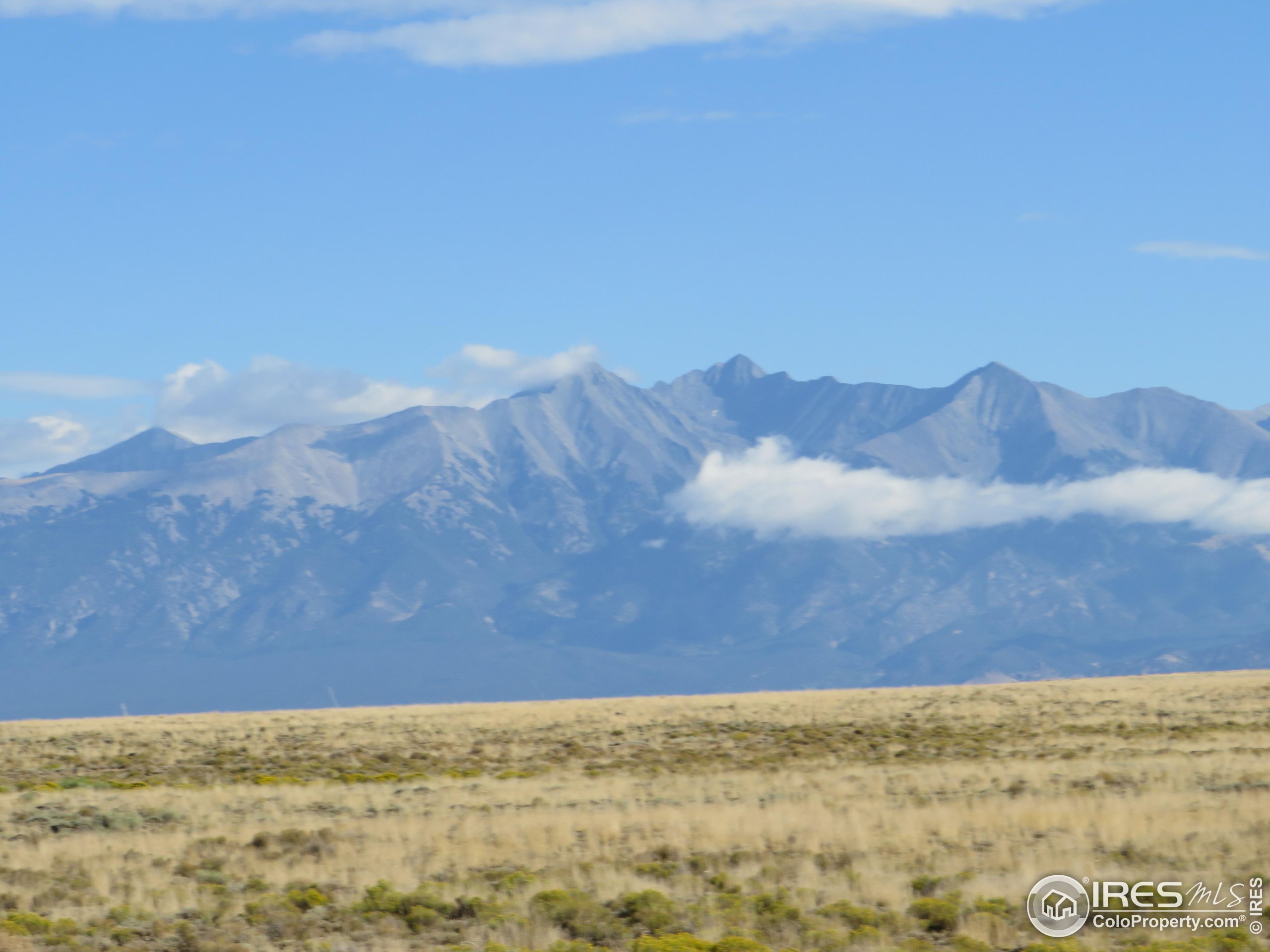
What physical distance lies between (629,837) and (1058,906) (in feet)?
21.3

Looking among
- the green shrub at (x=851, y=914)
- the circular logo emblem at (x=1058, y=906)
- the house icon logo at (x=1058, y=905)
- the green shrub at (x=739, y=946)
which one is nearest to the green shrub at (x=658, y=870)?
the green shrub at (x=851, y=914)

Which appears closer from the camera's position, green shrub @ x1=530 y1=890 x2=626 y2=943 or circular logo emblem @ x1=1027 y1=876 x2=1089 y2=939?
circular logo emblem @ x1=1027 y1=876 x2=1089 y2=939

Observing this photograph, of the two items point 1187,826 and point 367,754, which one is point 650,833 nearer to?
point 1187,826

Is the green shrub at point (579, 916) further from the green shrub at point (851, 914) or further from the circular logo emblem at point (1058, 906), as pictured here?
the circular logo emblem at point (1058, 906)

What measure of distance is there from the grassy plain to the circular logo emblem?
0.65ft

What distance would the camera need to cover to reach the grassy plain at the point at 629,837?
14617 millimetres

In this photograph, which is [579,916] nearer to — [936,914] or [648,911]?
[648,911]

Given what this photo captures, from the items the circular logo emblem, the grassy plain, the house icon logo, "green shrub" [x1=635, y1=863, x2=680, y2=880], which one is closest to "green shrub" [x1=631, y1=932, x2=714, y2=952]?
the grassy plain

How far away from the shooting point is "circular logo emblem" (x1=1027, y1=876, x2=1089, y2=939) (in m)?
14.0

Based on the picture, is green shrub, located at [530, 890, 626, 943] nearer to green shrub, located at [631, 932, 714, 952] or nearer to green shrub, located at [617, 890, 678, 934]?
green shrub, located at [617, 890, 678, 934]

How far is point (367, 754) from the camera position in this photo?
3472 cm

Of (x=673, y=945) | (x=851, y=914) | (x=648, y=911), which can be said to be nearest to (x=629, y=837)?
(x=648, y=911)

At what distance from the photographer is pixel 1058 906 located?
47.9ft

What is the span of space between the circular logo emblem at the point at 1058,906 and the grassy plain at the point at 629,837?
0.65 ft
